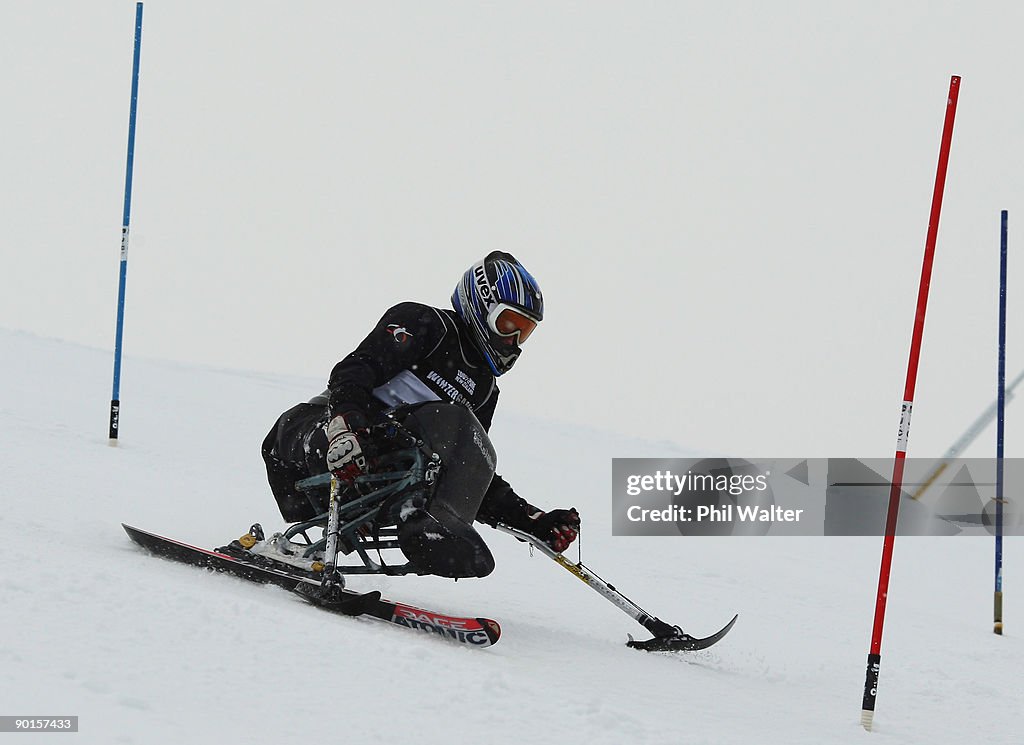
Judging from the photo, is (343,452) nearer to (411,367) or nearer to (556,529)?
(411,367)

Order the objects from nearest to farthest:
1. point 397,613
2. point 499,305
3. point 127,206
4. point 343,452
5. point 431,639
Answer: point 431,639
point 397,613
point 343,452
point 499,305
point 127,206

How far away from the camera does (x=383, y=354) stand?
5086 millimetres

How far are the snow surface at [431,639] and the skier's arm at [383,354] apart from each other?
36.8 inches

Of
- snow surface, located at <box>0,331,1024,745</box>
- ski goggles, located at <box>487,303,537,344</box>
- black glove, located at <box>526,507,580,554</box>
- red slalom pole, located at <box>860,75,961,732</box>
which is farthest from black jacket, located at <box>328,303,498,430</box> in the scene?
red slalom pole, located at <box>860,75,961,732</box>

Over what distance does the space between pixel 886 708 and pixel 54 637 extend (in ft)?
11.6

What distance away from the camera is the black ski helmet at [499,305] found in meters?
5.26

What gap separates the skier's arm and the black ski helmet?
19 centimetres

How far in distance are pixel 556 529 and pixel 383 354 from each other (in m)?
1.25

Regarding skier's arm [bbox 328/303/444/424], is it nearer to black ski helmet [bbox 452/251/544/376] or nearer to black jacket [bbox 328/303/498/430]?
black jacket [bbox 328/303/498/430]

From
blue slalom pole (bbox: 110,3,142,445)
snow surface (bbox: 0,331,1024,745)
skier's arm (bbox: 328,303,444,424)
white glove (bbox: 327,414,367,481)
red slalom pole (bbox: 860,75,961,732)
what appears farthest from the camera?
blue slalom pole (bbox: 110,3,142,445)

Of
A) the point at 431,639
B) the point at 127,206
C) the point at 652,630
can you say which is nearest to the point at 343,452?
the point at 431,639

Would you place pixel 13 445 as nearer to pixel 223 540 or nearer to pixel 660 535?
pixel 223 540

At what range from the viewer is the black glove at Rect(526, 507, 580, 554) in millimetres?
5445

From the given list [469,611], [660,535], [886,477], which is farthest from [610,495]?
[469,611]
